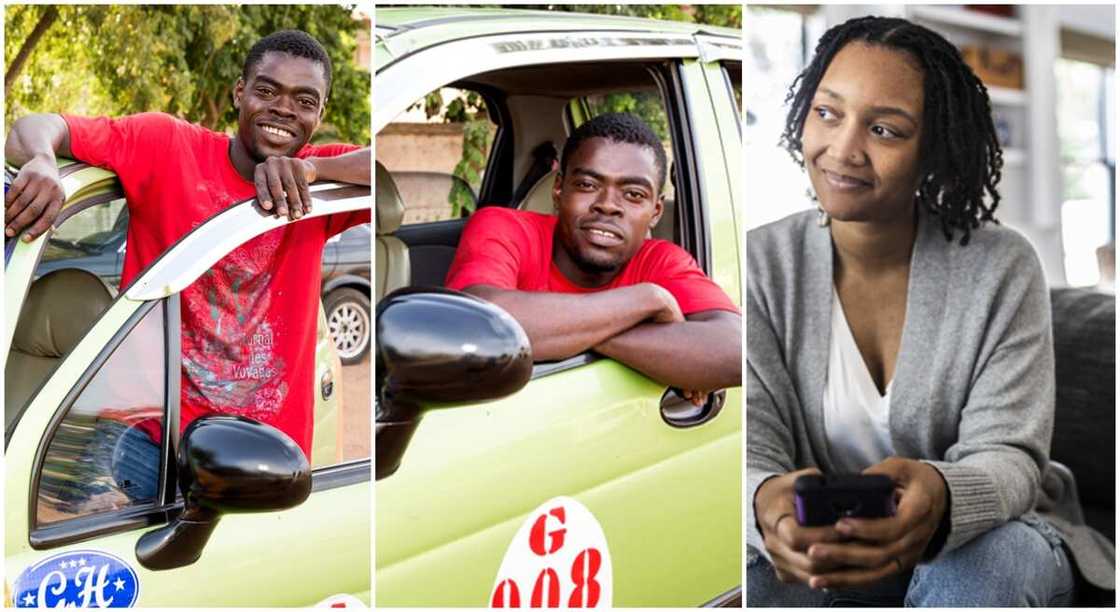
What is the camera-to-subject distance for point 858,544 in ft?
8.60

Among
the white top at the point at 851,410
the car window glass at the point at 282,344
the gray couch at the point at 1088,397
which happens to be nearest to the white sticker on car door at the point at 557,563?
the car window glass at the point at 282,344

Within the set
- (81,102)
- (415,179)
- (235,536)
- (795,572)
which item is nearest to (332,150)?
(415,179)

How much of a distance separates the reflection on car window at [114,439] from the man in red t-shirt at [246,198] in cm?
9

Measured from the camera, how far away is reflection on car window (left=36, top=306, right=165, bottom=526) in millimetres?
1985

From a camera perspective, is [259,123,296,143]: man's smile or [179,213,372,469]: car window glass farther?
[259,123,296,143]: man's smile

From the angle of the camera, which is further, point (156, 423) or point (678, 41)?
point (678, 41)

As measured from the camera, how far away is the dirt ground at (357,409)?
2.25 meters

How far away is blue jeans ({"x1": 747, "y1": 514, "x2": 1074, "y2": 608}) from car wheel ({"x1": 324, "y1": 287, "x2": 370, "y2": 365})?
1.03 m

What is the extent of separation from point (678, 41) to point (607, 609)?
1252mm

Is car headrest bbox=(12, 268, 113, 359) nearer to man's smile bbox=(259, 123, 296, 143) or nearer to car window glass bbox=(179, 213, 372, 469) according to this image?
car window glass bbox=(179, 213, 372, 469)

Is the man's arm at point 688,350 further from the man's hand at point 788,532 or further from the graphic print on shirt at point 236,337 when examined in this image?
the graphic print on shirt at point 236,337

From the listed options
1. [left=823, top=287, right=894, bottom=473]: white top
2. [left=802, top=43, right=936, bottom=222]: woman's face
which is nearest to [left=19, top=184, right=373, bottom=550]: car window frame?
[left=823, top=287, right=894, bottom=473]: white top

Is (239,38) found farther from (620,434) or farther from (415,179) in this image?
(620,434)

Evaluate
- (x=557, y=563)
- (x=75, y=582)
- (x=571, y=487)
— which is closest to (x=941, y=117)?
(x=571, y=487)
